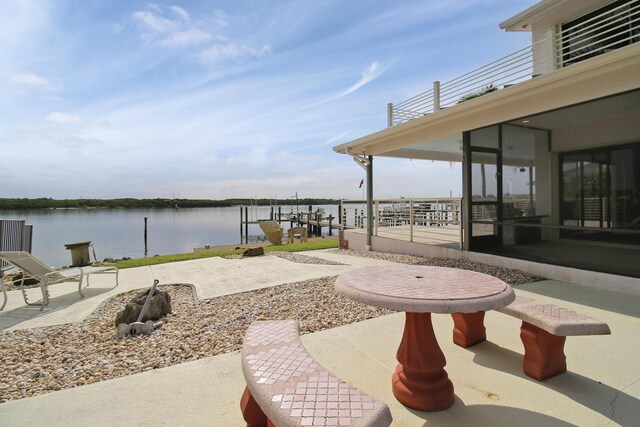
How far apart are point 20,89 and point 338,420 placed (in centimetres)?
881

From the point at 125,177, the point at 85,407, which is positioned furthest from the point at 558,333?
the point at 125,177

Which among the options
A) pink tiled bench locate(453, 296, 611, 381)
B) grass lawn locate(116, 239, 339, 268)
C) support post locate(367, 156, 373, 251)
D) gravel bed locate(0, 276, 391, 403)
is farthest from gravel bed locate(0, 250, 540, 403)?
support post locate(367, 156, 373, 251)

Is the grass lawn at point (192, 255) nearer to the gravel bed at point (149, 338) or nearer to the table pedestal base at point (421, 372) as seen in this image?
the gravel bed at point (149, 338)

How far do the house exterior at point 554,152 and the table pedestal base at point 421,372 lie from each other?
13.4 feet

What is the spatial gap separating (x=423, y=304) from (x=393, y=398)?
825 mm

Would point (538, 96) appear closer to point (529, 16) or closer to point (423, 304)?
point (529, 16)

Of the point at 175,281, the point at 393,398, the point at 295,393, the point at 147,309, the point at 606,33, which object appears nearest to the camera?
the point at 295,393

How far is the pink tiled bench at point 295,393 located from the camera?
1.17 m

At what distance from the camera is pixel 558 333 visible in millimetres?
1973

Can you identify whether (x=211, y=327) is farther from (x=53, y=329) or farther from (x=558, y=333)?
(x=558, y=333)

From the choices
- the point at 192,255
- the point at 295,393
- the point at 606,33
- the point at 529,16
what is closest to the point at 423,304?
the point at 295,393

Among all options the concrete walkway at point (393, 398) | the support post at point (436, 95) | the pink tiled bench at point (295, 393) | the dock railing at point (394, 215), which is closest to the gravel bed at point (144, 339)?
the concrete walkway at point (393, 398)

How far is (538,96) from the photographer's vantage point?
5051 mm

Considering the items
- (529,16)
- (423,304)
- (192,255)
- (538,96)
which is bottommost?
(192,255)
